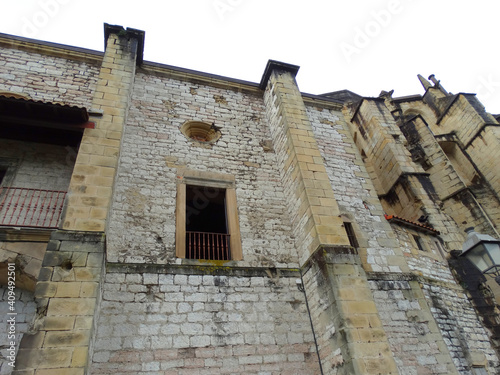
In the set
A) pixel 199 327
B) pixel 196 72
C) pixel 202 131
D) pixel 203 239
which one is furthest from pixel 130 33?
pixel 199 327

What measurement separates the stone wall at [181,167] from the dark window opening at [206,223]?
1.62ft

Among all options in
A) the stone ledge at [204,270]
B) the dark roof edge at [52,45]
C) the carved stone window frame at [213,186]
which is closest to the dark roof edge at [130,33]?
the dark roof edge at [52,45]

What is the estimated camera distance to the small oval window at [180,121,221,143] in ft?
28.3

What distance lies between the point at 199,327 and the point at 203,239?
189cm

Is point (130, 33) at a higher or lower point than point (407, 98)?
lower

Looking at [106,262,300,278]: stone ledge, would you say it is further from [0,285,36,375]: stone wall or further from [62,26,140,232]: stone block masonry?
[0,285,36,375]: stone wall

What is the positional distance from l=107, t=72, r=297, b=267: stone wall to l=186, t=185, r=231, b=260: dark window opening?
0.49 m

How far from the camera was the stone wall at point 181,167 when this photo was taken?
6.33 metres

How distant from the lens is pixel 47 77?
825 centimetres

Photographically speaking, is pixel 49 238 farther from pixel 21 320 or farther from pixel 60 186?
pixel 60 186

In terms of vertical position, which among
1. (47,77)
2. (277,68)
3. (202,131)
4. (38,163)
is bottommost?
(38,163)

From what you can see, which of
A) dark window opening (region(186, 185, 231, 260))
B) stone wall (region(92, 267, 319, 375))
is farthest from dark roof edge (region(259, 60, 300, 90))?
stone wall (region(92, 267, 319, 375))

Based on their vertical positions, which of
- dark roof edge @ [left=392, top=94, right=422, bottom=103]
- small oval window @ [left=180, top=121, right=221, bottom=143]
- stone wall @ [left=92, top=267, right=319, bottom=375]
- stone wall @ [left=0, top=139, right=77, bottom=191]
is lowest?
stone wall @ [left=92, top=267, right=319, bottom=375]

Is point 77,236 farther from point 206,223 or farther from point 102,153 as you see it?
point 206,223
